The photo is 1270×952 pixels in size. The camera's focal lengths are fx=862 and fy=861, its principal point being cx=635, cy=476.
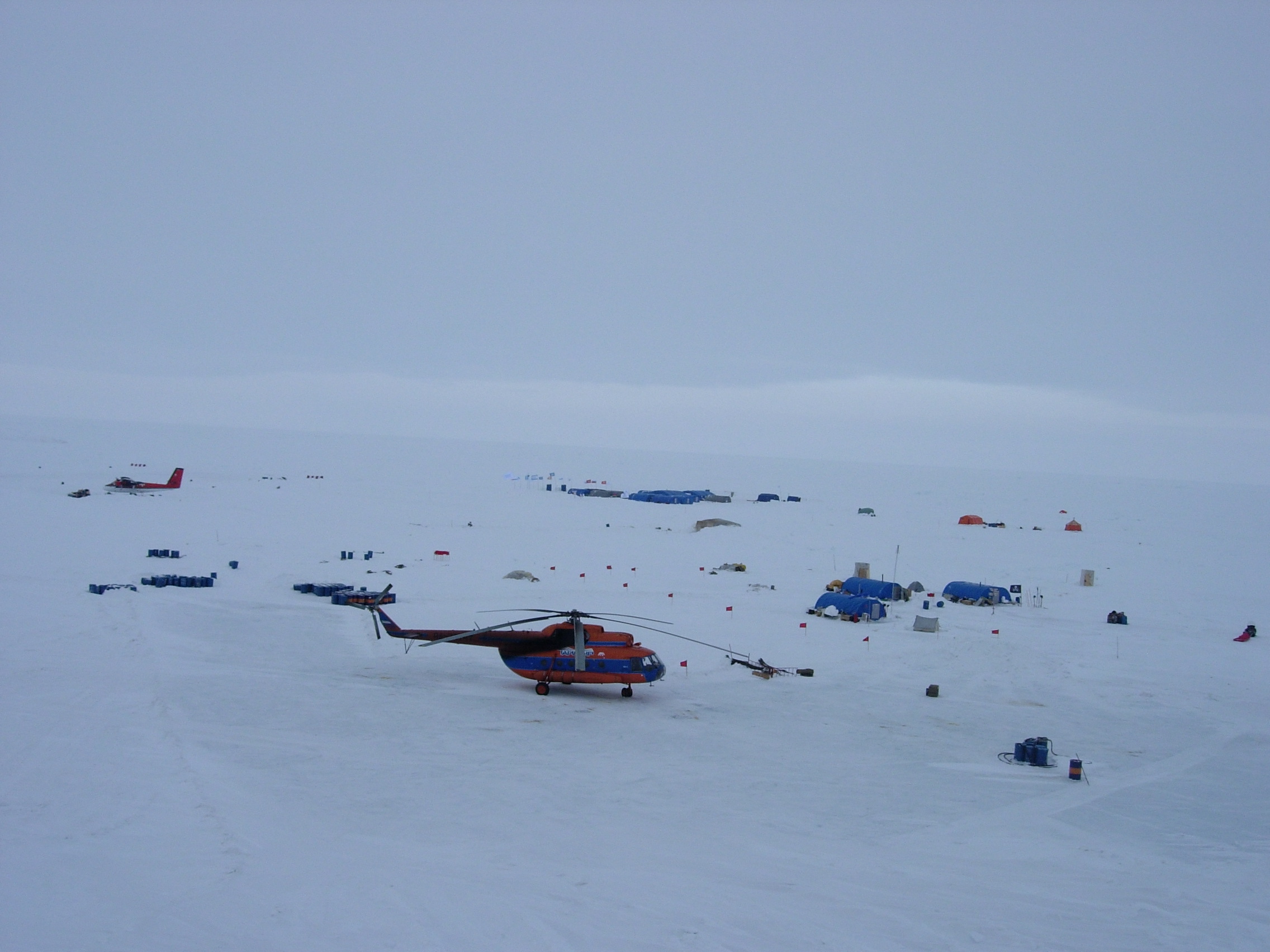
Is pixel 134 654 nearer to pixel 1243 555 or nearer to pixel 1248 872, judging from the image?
pixel 1248 872

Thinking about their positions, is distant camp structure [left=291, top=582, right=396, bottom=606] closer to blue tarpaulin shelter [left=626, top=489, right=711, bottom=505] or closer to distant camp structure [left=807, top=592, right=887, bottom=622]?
distant camp structure [left=807, top=592, right=887, bottom=622]

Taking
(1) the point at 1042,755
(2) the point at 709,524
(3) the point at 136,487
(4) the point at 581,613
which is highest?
(2) the point at 709,524

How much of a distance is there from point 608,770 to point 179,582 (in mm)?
27135

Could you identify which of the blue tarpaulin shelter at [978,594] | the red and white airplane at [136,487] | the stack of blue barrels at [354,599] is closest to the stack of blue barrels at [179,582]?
the stack of blue barrels at [354,599]

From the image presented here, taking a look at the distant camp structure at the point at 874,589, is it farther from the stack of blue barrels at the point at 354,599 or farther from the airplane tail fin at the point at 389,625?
the airplane tail fin at the point at 389,625

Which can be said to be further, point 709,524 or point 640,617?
point 709,524

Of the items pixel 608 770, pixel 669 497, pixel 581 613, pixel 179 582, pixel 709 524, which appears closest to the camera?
pixel 608 770

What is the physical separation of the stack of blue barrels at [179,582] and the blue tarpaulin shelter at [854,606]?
27.6m

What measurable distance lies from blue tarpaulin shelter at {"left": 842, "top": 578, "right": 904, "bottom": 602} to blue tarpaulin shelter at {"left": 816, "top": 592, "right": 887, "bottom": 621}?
275 centimetres

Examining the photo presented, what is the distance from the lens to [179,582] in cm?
3853

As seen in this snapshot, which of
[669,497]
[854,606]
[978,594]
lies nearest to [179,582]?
[854,606]

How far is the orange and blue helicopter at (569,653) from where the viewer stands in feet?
85.9

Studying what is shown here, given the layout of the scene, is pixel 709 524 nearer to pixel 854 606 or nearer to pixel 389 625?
pixel 854 606

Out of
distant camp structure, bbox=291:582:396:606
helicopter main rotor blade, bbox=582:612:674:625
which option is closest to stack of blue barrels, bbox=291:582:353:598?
distant camp structure, bbox=291:582:396:606
